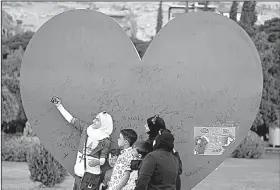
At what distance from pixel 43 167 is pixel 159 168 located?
512cm

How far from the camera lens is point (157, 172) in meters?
4.46

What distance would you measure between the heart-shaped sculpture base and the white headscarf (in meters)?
0.34

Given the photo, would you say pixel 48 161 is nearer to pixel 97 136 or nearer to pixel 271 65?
pixel 97 136

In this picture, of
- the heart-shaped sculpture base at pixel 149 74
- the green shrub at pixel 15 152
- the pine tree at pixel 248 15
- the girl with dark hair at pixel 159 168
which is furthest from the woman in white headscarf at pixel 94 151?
the pine tree at pixel 248 15

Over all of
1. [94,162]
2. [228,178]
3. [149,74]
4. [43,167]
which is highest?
[149,74]

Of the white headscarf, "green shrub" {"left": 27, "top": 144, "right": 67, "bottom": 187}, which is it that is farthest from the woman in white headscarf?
"green shrub" {"left": 27, "top": 144, "right": 67, "bottom": 187}

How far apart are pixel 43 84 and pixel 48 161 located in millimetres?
3564

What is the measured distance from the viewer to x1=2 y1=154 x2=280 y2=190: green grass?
1019 centimetres

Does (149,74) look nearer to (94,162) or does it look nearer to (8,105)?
(94,162)

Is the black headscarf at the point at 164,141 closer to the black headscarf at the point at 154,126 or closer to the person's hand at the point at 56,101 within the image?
the black headscarf at the point at 154,126

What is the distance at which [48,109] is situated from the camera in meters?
5.84

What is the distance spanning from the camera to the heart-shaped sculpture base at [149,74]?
580 centimetres

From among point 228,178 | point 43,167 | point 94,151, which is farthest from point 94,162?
point 228,178

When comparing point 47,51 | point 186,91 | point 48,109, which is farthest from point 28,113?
point 186,91
